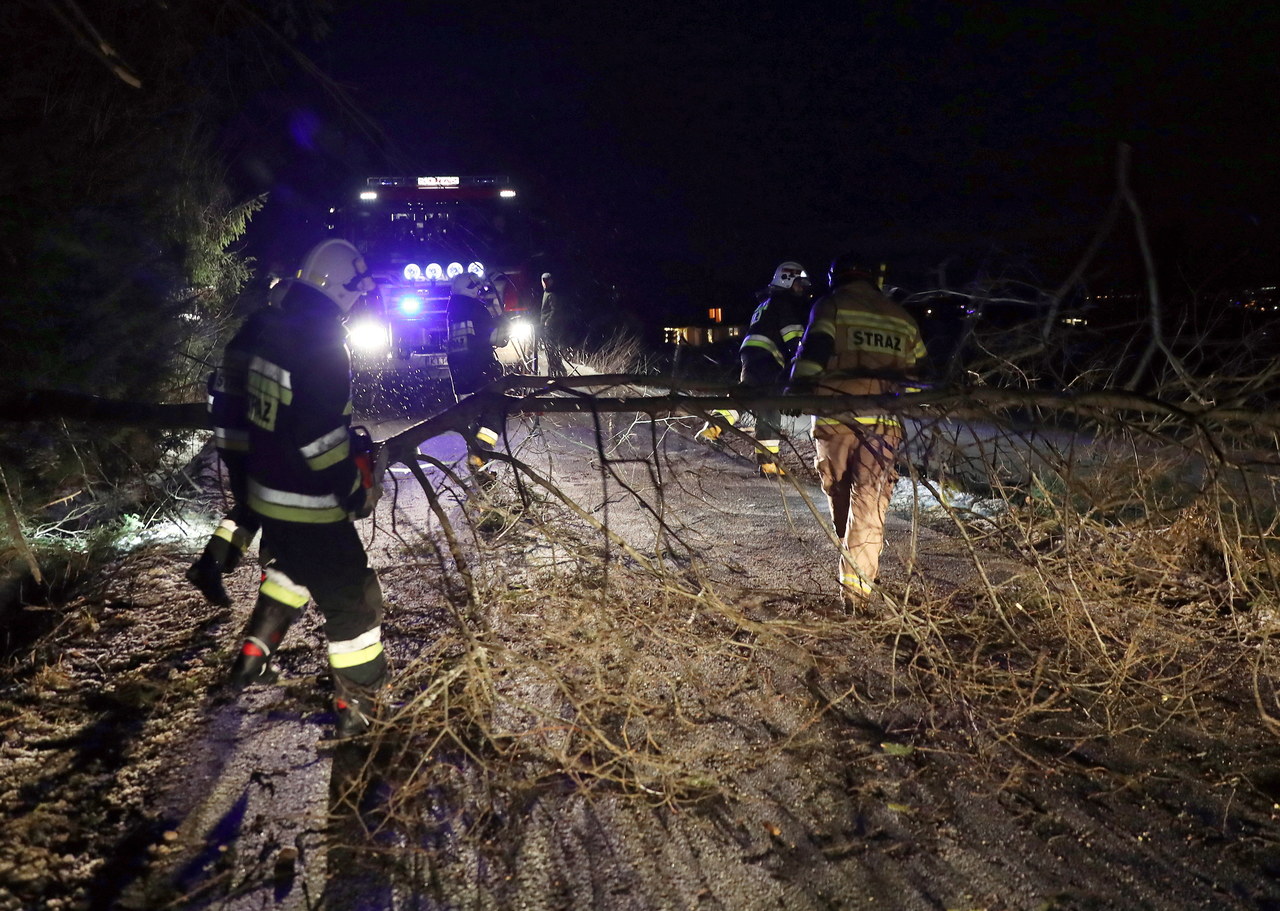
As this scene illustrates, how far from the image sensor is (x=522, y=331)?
30.5 feet

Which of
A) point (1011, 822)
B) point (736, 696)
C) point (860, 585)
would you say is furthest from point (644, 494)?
point (1011, 822)

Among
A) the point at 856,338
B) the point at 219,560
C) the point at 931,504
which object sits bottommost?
the point at 931,504

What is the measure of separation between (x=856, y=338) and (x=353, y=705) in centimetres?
300

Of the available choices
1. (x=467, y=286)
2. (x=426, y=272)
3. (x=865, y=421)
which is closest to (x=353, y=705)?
(x=865, y=421)

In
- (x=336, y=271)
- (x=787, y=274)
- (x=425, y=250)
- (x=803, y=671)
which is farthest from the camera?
(x=425, y=250)

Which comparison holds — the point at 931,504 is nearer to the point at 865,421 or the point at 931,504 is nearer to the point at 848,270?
the point at 865,421

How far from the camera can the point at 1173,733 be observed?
10.0 ft

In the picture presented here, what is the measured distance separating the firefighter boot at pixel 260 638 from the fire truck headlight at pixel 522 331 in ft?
21.1

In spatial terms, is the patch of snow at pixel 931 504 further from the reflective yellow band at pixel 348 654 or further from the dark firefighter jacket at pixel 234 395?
the dark firefighter jacket at pixel 234 395

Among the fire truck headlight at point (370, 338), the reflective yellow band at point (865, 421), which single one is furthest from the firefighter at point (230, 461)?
the fire truck headlight at point (370, 338)

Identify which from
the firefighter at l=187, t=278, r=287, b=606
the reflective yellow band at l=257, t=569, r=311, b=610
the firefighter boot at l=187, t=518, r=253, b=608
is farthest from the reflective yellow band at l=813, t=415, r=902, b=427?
the firefighter boot at l=187, t=518, r=253, b=608

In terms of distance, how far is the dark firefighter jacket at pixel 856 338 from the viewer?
4031 mm

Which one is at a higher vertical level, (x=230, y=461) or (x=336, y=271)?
(x=336, y=271)

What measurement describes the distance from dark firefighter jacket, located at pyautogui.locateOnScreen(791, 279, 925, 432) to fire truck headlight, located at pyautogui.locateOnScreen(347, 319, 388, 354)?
665 centimetres
